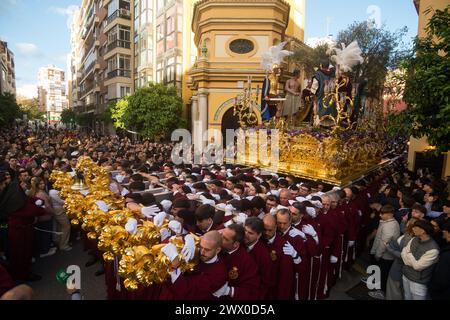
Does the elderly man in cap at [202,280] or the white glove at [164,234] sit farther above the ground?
the white glove at [164,234]

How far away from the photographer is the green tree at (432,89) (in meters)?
5.50

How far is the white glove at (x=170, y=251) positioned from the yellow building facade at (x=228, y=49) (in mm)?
16032

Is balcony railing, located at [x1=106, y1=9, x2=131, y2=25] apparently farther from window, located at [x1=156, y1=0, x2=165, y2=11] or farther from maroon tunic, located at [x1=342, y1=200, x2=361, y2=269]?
maroon tunic, located at [x1=342, y1=200, x2=361, y2=269]

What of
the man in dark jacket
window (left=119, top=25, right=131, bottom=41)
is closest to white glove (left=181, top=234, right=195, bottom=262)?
the man in dark jacket

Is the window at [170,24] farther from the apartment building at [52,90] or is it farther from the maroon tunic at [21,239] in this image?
the apartment building at [52,90]

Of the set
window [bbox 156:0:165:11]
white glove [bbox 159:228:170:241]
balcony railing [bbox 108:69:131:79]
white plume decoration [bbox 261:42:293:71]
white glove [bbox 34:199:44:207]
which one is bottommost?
white glove [bbox 34:199:44:207]

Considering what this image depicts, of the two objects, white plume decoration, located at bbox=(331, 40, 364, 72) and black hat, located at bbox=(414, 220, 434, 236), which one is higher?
→ white plume decoration, located at bbox=(331, 40, 364, 72)

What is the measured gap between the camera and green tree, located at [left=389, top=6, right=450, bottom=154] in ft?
18.1

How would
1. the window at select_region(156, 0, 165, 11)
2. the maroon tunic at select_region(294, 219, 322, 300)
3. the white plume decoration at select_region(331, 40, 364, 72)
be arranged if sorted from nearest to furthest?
the maroon tunic at select_region(294, 219, 322, 300) → the white plume decoration at select_region(331, 40, 364, 72) → the window at select_region(156, 0, 165, 11)

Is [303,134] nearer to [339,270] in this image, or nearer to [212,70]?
[339,270]

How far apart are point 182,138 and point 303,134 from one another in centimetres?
1411

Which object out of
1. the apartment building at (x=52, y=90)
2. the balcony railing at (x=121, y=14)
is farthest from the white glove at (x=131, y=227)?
the apartment building at (x=52, y=90)

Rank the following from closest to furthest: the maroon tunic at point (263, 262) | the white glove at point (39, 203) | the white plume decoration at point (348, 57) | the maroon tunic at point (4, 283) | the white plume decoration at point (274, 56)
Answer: the maroon tunic at point (4, 283) < the maroon tunic at point (263, 262) < the white glove at point (39, 203) < the white plume decoration at point (348, 57) < the white plume decoration at point (274, 56)

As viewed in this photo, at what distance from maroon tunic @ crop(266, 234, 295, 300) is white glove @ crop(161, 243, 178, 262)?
5.19 feet
